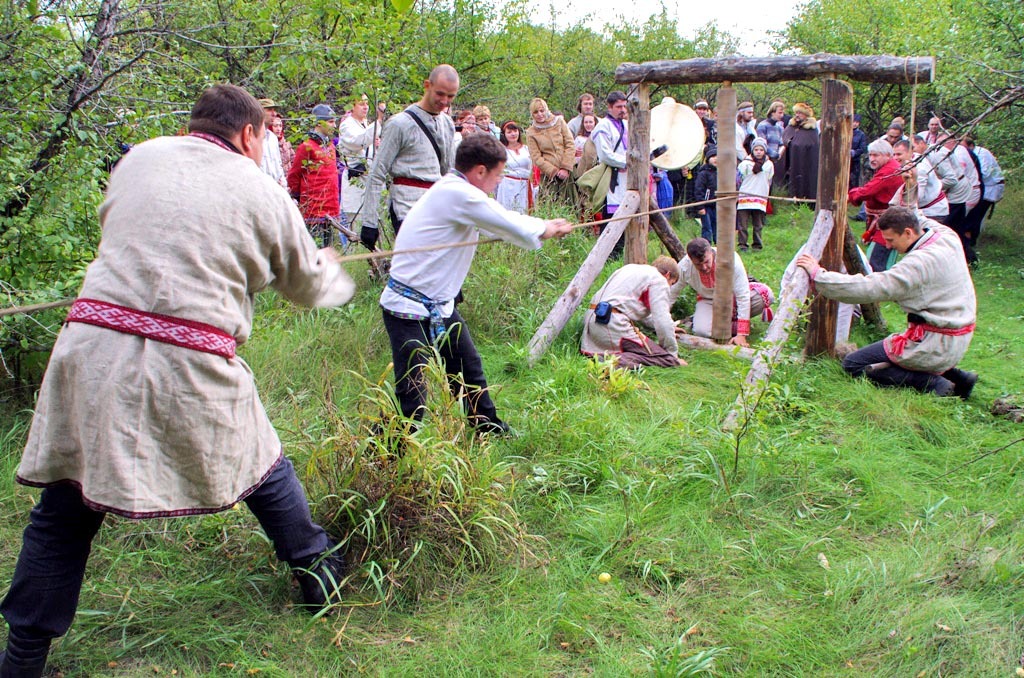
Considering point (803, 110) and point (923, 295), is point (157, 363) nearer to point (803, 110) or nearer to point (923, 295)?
point (923, 295)

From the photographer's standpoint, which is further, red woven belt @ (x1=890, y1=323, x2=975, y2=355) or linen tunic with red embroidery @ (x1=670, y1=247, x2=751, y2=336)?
linen tunic with red embroidery @ (x1=670, y1=247, x2=751, y2=336)

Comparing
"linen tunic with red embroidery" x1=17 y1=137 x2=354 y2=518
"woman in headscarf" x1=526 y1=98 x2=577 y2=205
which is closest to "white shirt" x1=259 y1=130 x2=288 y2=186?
"woman in headscarf" x1=526 y1=98 x2=577 y2=205

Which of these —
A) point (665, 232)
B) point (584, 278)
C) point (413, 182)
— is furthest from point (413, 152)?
point (665, 232)

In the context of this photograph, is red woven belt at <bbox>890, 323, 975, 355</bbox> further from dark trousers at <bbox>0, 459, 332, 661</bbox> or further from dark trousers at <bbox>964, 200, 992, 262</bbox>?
dark trousers at <bbox>964, 200, 992, 262</bbox>

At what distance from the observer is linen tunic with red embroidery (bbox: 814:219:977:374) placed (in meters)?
5.12

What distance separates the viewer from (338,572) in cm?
297

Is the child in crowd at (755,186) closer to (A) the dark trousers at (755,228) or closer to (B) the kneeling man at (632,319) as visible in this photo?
(A) the dark trousers at (755,228)

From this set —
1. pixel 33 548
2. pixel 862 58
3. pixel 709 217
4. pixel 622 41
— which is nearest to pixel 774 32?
pixel 622 41

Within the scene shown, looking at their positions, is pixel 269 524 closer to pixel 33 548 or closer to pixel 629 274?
pixel 33 548

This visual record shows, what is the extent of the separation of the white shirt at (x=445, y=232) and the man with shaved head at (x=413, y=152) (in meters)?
1.74

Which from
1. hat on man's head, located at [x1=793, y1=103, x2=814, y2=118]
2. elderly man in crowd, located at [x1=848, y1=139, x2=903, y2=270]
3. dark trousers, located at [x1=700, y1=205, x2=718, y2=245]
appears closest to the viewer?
elderly man in crowd, located at [x1=848, y1=139, x2=903, y2=270]

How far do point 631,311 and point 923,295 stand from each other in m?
1.91

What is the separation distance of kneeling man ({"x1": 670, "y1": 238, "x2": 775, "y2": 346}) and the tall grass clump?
11.2 feet

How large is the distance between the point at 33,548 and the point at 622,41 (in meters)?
18.2
